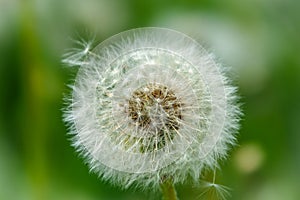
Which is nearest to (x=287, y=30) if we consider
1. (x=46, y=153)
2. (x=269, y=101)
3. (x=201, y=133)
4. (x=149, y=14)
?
(x=269, y=101)

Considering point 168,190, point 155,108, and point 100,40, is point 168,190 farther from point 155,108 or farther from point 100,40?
point 100,40

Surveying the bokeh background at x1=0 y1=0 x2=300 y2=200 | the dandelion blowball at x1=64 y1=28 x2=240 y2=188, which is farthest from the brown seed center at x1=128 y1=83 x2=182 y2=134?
the bokeh background at x1=0 y1=0 x2=300 y2=200

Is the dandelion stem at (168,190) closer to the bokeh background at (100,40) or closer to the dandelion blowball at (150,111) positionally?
the dandelion blowball at (150,111)

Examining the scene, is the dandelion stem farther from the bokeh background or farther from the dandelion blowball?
the bokeh background

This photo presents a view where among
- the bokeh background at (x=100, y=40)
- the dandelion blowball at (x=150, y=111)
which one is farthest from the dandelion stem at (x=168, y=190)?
the bokeh background at (x=100, y=40)

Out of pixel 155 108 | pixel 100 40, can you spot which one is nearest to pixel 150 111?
pixel 155 108

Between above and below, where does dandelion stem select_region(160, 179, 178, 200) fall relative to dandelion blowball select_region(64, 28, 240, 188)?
below

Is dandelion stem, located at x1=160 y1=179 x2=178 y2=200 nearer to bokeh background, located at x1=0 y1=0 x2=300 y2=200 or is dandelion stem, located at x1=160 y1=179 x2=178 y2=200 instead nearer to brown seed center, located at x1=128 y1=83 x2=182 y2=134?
brown seed center, located at x1=128 y1=83 x2=182 y2=134

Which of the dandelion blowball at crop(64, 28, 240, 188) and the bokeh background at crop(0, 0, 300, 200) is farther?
the bokeh background at crop(0, 0, 300, 200)
